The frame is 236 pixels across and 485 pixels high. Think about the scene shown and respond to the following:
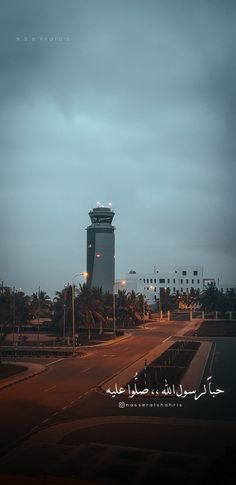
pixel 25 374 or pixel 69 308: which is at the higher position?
pixel 69 308

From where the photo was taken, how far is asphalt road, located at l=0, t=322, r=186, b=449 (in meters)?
22.7

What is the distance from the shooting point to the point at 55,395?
29656 mm

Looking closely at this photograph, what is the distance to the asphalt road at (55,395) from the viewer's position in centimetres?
2267

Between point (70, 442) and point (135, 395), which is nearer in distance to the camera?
point (70, 442)

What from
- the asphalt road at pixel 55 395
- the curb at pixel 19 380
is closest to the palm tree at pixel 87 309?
the asphalt road at pixel 55 395

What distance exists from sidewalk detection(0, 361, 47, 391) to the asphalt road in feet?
2.12

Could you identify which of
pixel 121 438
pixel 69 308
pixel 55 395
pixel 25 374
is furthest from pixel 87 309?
pixel 121 438

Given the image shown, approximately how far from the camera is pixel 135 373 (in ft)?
123

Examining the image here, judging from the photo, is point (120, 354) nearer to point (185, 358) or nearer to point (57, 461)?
point (185, 358)

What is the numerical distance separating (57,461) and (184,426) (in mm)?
7115

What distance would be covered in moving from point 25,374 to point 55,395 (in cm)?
918

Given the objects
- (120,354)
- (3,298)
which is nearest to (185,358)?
(120,354)

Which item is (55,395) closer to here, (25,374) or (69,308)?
(25,374)

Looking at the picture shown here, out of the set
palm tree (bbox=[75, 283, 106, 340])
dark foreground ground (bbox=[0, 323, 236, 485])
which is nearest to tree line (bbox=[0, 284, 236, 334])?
palm tree (bbox=[75, 283, 106, 340])
